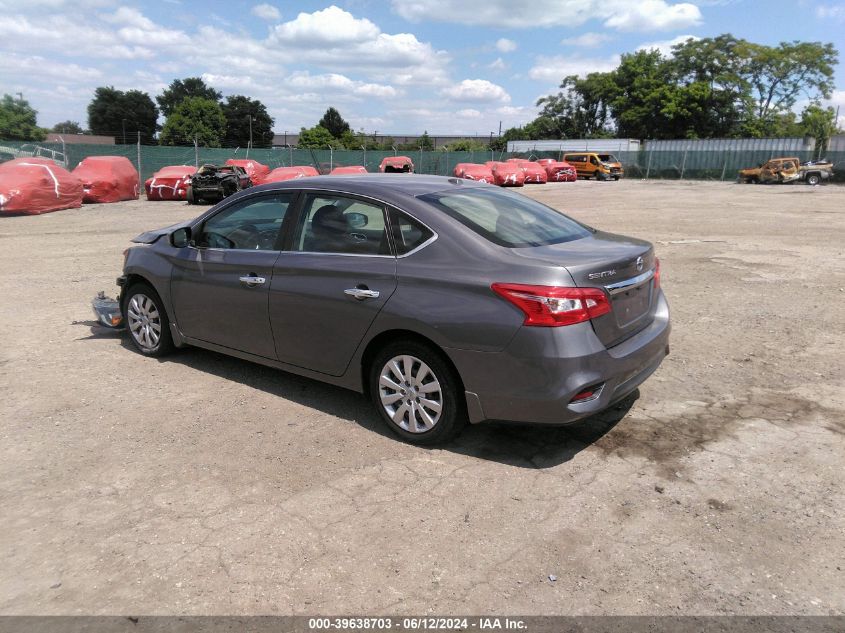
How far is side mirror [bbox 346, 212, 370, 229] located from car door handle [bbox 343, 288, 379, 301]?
45 cm

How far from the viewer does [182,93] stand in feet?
392

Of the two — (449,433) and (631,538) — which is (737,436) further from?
(449,433)

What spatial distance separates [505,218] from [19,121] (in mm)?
86072

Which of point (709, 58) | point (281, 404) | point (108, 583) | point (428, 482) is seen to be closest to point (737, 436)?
point (428, 482)

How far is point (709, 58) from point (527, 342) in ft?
261

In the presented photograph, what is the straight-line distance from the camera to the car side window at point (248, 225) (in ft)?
15.4

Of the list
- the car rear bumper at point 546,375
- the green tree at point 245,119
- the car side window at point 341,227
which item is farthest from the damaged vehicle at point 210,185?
the green tree at point 245,119

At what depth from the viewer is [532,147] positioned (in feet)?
225

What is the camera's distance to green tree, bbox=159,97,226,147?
7919 cm

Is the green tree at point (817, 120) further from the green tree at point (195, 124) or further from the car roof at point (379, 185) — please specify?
the car roof at point (379, 185)

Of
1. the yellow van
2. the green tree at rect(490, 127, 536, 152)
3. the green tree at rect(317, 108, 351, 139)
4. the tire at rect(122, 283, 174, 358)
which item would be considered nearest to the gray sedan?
the tire at rect(122, 283, 174, 358)

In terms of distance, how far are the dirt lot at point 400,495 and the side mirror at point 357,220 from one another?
4.41 feet

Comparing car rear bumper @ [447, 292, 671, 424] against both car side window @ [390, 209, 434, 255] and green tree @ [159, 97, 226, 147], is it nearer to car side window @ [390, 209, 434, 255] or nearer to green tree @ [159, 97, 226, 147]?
car side window @ [390, 209, 434, 255]

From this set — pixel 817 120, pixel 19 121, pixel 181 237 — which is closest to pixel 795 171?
pixel 817 120
